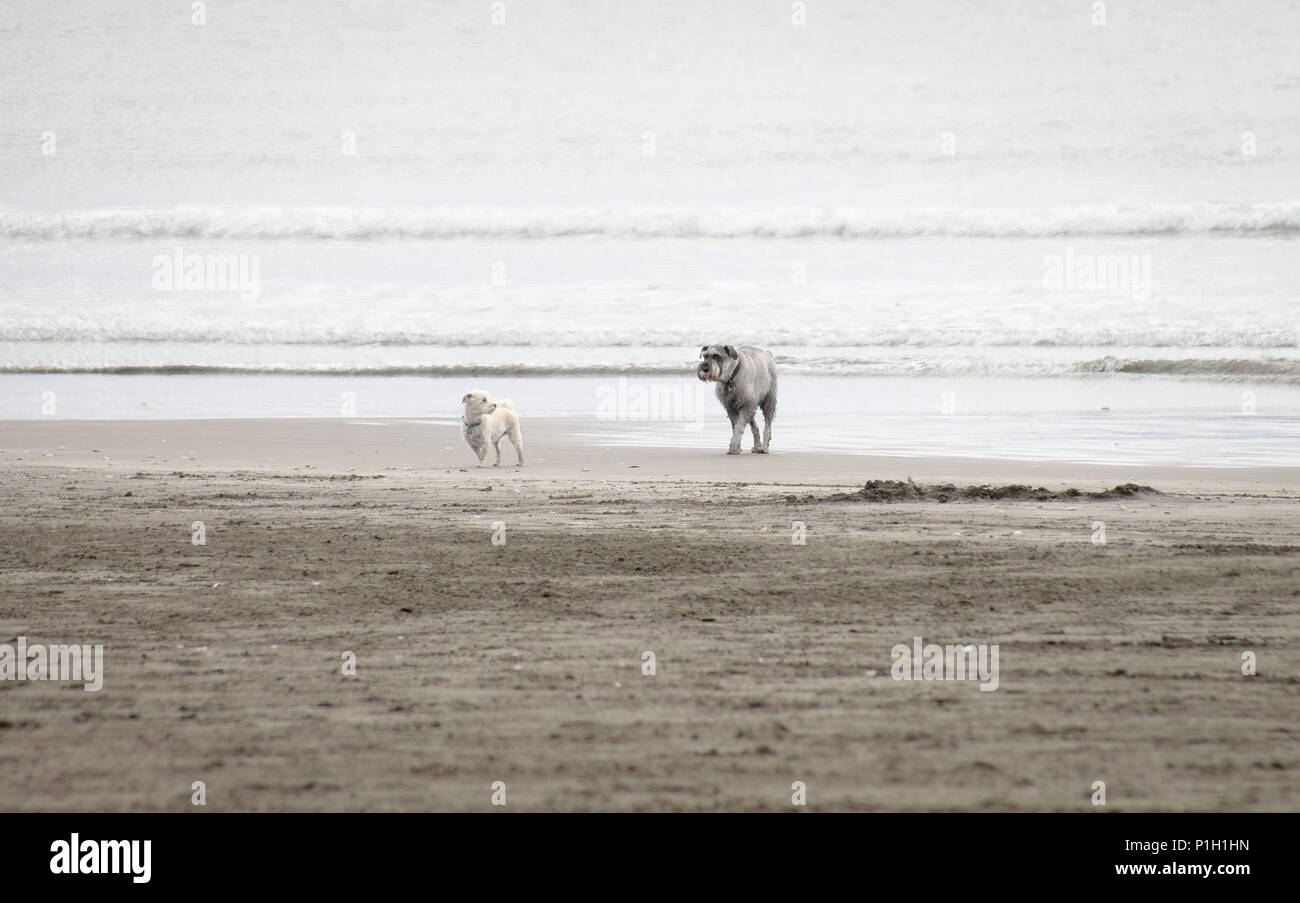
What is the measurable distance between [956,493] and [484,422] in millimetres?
4309

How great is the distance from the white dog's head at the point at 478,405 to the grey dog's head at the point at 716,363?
7.20 ft

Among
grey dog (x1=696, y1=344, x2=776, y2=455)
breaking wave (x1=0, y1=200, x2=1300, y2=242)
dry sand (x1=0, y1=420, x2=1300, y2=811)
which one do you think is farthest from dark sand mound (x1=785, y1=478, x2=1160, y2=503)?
breaking wave (x1=0, y1=200, x2=1300, y2=242)

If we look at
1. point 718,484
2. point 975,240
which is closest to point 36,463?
point 718,484

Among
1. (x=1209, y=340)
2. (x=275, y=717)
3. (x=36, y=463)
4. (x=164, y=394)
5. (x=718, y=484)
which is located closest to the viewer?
(x=275, y=717)

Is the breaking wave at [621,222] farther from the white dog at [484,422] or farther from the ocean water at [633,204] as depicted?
the white dog at [484,422]

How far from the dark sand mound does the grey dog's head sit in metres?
3.71

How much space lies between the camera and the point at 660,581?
6.40m

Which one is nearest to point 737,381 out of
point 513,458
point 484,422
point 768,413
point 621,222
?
point 768,413

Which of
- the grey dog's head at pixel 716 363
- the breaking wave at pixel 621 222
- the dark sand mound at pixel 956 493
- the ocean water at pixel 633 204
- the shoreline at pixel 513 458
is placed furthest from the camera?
the breaking wave at pixel 621 222

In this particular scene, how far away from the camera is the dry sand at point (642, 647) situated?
3652mm

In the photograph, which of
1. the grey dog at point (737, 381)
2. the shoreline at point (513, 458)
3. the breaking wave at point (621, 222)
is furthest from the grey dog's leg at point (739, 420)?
the breaking wave at point (621, 222)
